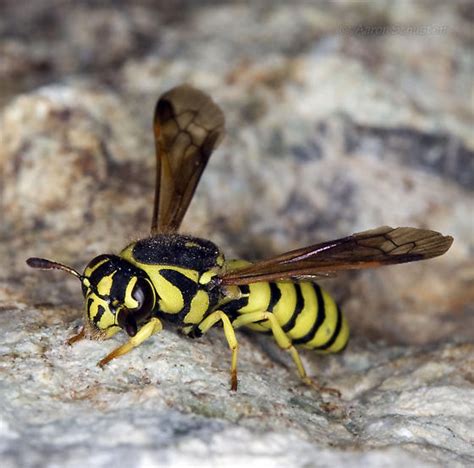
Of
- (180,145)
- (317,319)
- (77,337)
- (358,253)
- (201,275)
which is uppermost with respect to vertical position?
(180,145)

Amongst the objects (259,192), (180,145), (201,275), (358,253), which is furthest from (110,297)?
(259,192)

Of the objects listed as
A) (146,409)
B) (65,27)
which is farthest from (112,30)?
(146,409)

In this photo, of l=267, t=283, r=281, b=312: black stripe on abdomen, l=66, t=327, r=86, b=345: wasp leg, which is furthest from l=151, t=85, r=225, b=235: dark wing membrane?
l=66, t=327, r=86, b=345: wasp leg

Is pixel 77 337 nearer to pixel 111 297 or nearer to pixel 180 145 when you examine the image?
pixel 111 297

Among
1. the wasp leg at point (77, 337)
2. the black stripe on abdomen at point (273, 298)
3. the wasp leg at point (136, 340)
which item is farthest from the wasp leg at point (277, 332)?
the wasp leg at point (77, 337)

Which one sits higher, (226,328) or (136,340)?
(226,328)

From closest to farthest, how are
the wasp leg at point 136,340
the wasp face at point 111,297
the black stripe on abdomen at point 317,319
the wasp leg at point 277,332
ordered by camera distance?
the wasp leg at point 136,340 → the wasp face at point 111,297 → the wasp leg at point 277,332 → the black stripe on abdomen at point 317,319

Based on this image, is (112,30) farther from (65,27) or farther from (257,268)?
(257,268)

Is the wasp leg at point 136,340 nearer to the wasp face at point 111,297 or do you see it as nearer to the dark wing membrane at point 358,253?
the wasp face at point 111,297
